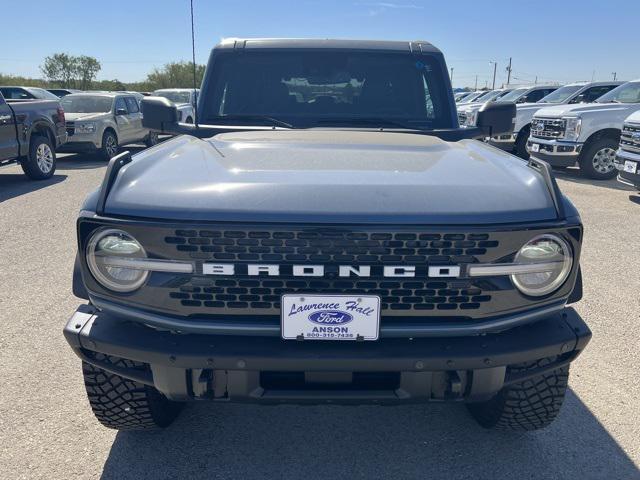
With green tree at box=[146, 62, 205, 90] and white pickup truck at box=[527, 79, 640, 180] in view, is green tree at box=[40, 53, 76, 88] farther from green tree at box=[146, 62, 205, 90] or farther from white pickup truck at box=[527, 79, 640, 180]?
white pickup truck at box=[527, 79, 640, 180]

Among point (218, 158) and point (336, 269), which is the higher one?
point (218, 158)

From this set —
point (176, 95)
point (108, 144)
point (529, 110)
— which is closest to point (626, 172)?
point (529, 110)

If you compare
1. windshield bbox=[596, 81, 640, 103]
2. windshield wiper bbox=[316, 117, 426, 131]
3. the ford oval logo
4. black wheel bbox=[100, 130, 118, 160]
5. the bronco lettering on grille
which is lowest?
black wheel bbox=[100, 130, 118, 160]

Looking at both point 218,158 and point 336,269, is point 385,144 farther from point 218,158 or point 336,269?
point 336,269

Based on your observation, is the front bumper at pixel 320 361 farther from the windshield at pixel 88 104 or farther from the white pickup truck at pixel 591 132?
the windshield at pixel 88 104

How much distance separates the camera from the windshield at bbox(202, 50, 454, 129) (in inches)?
143

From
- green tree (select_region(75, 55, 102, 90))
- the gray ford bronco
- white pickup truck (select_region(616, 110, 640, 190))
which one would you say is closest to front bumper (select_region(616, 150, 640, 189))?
white pickup truck (select_region(616, 110, 640, 190))

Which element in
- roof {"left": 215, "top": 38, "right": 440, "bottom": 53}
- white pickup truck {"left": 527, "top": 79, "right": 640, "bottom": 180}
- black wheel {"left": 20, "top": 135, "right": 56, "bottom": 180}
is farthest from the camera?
white pickup truck {"left": 527, "top": 79, "right": 640, "bottom": 180}

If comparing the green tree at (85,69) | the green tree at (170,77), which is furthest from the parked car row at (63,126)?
the green tree at (85,69)

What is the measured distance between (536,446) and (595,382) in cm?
82

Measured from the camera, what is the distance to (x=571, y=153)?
10.6 m

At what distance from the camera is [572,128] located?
10.5 metres

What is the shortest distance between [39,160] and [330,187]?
9.67 metres

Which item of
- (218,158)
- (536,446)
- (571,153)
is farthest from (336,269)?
(571,153)
